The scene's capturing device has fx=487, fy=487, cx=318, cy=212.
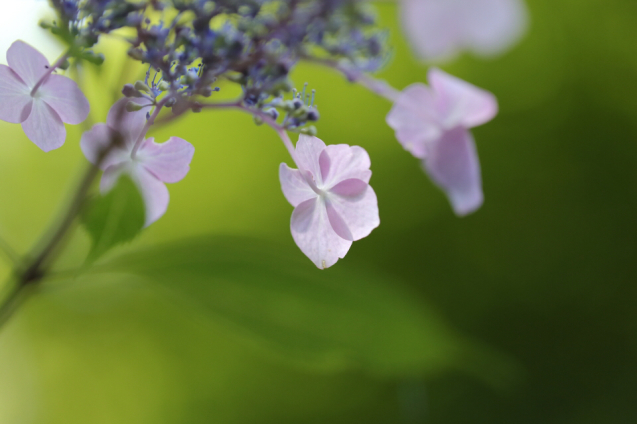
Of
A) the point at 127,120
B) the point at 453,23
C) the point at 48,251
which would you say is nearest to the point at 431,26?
the point at 453,23

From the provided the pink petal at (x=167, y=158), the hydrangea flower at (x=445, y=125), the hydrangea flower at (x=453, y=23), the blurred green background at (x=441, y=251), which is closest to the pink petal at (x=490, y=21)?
the hydrangea flower at (x=453, y=23)

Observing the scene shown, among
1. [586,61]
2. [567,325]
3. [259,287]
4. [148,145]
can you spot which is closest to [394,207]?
[567,325]

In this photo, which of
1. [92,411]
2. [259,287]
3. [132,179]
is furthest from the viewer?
[92,411]

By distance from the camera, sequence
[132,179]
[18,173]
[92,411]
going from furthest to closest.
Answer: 1. [92,411]
2. [18,173]
3. [132,179]

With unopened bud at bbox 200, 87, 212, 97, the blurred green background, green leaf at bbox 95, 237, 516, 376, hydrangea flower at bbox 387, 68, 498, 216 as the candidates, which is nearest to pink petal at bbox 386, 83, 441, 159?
hydrangea flower at bbox 387, 68, 498, 216

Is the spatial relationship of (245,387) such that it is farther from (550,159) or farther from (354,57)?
(354,57)

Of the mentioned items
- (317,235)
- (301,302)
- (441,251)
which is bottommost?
(441,251)

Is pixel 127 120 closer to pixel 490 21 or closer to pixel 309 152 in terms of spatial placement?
pixel 309 152
